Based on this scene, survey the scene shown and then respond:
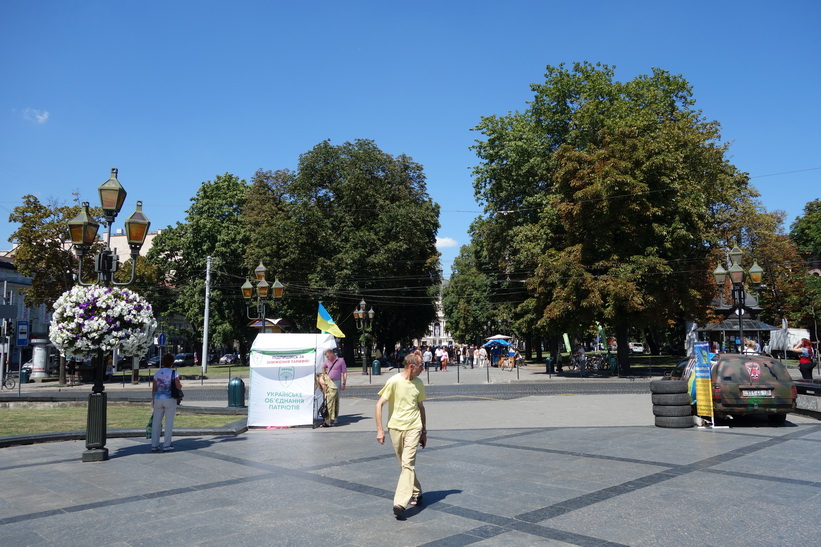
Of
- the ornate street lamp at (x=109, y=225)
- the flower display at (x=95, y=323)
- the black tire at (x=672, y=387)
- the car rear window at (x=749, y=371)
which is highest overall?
the ornate street lamp at (x=109, y=225)

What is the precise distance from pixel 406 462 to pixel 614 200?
2858 cm

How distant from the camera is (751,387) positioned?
12.8m

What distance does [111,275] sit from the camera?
1103cm

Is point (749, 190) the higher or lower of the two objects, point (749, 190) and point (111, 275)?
the higher

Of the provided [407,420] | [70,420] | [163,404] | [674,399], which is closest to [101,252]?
[163,404]

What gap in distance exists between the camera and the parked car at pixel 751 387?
41.7 feet

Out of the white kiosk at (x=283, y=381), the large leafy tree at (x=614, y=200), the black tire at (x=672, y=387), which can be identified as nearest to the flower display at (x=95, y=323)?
the white kiosk at (x=283, y=381)

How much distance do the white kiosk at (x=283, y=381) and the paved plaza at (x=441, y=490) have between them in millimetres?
1578

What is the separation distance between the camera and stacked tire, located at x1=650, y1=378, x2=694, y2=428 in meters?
12.8

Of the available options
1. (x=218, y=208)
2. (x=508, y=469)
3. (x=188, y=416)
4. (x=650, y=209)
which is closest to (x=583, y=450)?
(x=508, y=469)

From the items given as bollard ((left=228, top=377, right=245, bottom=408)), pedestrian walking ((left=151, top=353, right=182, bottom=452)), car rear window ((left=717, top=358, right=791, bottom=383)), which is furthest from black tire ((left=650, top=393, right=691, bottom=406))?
bollard ((left=228, top=377, right=245, bottom=408))

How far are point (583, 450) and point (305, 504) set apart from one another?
517cm

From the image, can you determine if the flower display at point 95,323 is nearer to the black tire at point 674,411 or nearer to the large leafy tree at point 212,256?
the black tire at point 674,411

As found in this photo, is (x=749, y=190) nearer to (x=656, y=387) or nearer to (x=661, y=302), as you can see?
(x=661, y=302)
